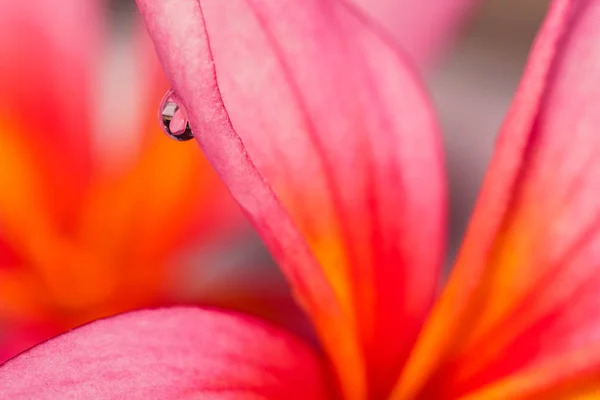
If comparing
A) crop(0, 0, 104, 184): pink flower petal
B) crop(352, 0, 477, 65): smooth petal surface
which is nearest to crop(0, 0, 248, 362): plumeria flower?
crop(0, 0, 104, 184): pink flower petal

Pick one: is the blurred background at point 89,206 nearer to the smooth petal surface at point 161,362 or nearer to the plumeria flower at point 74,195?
the plumeria flower at point 74,195

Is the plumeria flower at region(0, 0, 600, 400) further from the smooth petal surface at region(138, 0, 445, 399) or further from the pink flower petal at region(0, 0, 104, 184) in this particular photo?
the pink flower petal at region(0, 0, 104, 184)

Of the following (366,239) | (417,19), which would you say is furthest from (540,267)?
(417,19)

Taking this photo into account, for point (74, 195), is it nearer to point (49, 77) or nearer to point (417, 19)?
point (49, 77)

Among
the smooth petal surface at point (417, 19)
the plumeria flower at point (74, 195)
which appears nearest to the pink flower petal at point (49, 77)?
the plumeria flower at point (74, 195)

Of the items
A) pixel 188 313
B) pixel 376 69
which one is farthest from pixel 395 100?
pixel 188 313

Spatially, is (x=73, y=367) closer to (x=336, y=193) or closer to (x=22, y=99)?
(x=336, y=193)

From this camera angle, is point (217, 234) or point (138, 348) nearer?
point (138, 348)
